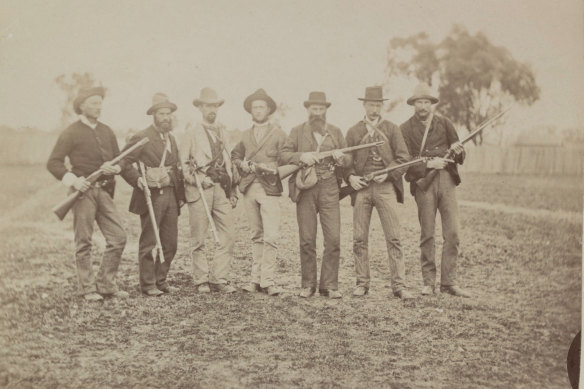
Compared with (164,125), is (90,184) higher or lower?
lower

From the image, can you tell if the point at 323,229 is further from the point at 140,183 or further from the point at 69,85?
the point at 69,85

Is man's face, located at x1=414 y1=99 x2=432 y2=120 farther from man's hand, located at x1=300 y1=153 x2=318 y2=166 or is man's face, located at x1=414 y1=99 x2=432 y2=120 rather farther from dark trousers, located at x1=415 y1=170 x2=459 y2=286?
man's hand, located at x1=300 y1=153 x2=318 y2=166

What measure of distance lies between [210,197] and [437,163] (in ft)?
4.62

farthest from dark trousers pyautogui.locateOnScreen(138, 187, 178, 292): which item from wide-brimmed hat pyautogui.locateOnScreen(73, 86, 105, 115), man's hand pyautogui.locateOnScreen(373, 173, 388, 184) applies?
man's hand pyautogui.locateOnScreen(373, 173, 388, 184)

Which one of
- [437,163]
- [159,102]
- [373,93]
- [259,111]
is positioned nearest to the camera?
[159,102]

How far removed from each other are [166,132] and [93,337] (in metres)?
1.20

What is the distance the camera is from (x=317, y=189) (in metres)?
3.97

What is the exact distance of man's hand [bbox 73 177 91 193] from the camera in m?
3.56

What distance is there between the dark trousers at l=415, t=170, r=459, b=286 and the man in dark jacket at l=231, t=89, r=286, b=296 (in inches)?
35.7

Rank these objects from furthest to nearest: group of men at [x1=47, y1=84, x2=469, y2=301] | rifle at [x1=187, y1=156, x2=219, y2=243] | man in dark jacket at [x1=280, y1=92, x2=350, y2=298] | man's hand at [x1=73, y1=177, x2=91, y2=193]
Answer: man in dark jacket at [x1=280, y1=92, x2=350, y2=298], rifle at [x1=187, y1=156, x2=219, y2=243], group of men at [x1=47, y1=84, x2=469, y2=301], man's hand at [x1=73, y1=177, x2=91, y2=193]

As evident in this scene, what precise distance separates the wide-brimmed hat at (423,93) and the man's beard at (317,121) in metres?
0.55

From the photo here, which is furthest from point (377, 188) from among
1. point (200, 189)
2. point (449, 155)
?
point (200, 189)

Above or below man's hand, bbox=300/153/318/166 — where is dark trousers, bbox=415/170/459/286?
below

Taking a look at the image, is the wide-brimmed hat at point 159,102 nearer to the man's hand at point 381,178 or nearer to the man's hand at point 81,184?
the man's hand at point 81,184
